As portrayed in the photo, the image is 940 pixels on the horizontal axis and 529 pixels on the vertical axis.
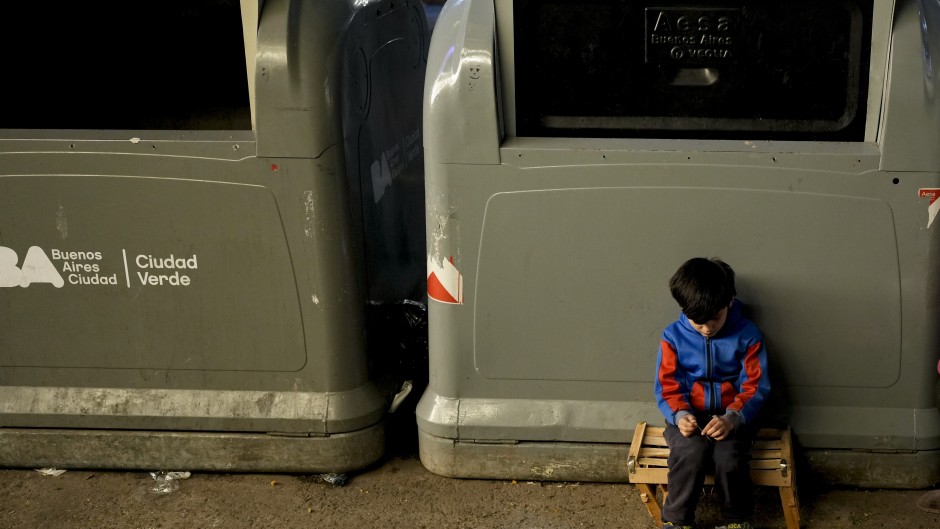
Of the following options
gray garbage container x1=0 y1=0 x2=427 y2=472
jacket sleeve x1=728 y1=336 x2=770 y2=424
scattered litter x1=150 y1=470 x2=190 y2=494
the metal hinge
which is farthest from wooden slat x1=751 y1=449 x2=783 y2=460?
scattered litter x1=150 y1=470 x2=190 y2=494

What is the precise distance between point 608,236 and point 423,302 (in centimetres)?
105

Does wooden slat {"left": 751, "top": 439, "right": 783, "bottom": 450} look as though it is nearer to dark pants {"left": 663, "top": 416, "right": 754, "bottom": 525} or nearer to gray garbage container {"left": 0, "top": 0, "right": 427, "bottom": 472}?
dark pants {"left": 663, "top": 416, "right": 754, "bottom": 525}

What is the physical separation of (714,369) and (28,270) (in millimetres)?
1998

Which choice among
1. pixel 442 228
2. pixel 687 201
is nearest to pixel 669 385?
pixel 687 201

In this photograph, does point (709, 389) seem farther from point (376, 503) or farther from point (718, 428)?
point (376, 503)

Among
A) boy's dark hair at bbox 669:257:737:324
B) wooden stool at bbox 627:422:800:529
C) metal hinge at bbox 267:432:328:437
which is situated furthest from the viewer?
metal hinge at bbox 267:432:328:437

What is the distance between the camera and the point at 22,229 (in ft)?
10.0

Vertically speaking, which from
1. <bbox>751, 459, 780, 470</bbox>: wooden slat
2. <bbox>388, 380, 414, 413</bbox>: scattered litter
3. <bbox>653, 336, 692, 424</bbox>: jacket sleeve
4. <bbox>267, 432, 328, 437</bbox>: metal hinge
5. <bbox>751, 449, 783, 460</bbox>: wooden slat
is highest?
<bbox>653, 336, 692, 424</bbox>: jacket sleeve

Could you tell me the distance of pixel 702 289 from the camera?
8.53ft

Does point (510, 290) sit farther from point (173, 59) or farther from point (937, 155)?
point (173, 59)

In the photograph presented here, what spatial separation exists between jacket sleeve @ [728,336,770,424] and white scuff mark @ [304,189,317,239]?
48.7 inches

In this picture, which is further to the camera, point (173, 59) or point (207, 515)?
point (173, 59)

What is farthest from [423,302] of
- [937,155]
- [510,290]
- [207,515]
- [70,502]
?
[937,155]

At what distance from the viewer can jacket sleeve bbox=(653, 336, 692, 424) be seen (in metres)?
2.76
